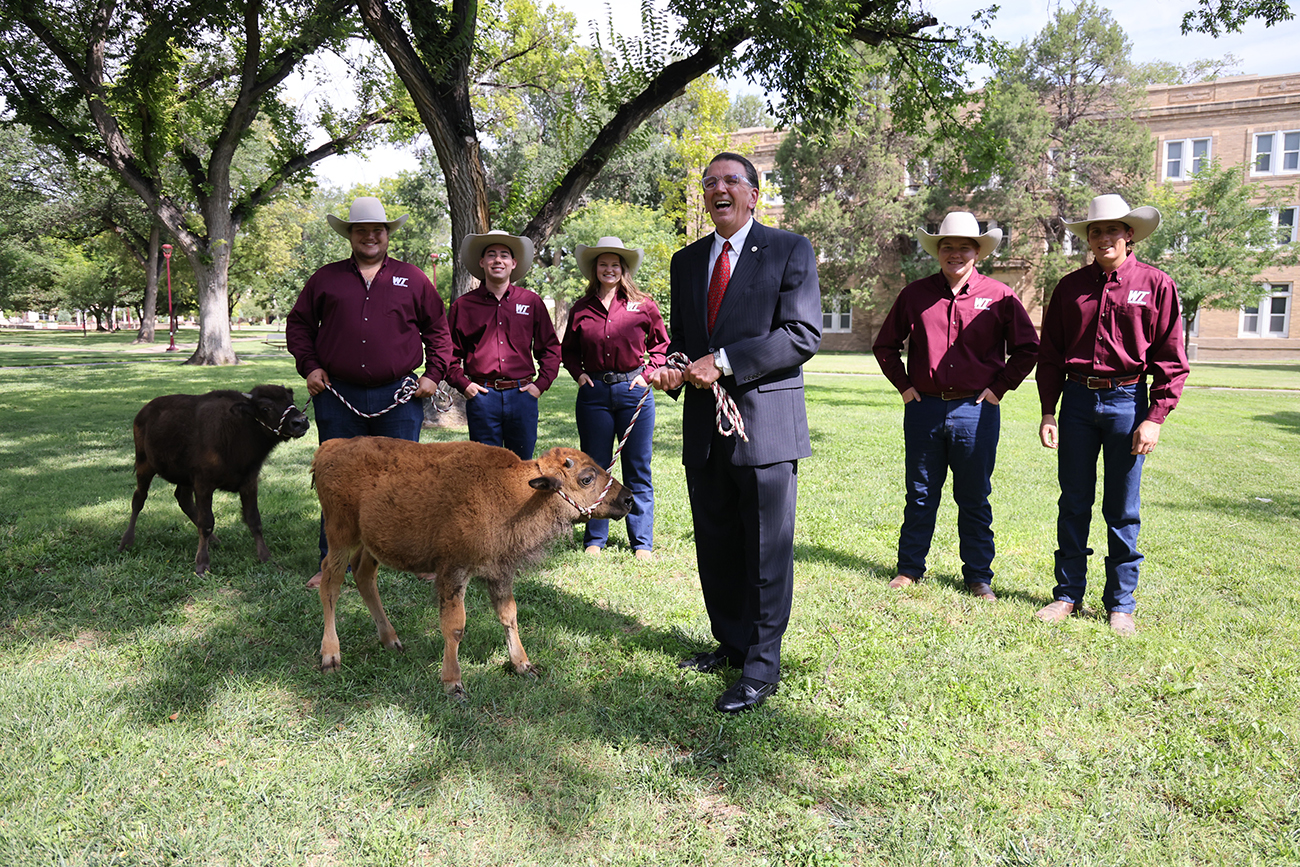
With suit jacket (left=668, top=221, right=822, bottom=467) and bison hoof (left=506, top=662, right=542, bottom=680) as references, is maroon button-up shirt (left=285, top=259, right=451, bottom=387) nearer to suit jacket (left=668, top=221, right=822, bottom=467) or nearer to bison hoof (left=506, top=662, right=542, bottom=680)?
bison hoof (left=506, top=662, right=542, bottom=680)

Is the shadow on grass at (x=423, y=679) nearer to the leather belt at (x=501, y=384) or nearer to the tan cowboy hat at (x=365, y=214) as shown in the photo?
the leather belt at (x=501, y=384)

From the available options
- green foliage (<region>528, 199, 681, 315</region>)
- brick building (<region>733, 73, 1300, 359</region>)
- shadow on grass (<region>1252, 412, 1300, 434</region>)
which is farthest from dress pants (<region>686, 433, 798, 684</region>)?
brick building (<region>733, 73, 1300, 359</region>)

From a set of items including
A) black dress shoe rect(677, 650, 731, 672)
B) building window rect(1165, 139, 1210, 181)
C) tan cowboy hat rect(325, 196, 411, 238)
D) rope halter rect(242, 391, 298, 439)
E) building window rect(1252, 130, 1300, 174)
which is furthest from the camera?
building window rect(1165, 139, 1210, 181)

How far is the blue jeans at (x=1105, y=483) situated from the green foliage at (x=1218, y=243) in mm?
30710

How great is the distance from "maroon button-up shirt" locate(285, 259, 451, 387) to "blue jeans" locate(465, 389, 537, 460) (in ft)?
2.01

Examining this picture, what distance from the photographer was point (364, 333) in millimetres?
5176

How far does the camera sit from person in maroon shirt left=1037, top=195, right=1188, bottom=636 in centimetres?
488

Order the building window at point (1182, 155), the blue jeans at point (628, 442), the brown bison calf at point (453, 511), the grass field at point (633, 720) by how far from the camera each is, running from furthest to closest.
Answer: the building window at point (1182, 155) → the blue jeans at point (628, 442) → the brown bison calf at point (453, 511) → the grass field at point (633, 720)

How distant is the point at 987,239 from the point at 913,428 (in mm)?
1594

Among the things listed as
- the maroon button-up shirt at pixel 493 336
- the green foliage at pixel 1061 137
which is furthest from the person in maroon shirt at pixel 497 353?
the green foliage at pixel 1061 137

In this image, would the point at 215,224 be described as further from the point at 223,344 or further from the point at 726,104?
the point at 726,104

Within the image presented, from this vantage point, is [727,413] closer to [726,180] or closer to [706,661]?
[726,180]

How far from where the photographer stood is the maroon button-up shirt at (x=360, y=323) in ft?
17.0

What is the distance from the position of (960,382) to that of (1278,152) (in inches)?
1835
